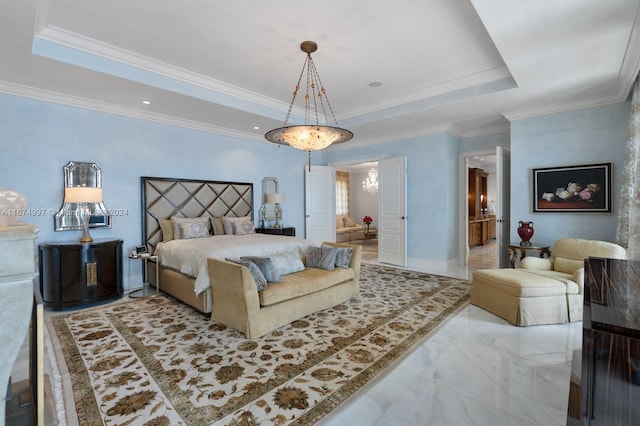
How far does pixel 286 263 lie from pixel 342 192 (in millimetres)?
8042

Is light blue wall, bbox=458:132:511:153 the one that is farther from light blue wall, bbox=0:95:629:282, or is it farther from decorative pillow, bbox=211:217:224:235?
decorative pillow, bbox=211:217:224:235

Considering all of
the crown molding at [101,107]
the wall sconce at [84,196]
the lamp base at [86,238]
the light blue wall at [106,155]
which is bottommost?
the lamp base at [86,238]

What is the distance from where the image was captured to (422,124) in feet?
17.8

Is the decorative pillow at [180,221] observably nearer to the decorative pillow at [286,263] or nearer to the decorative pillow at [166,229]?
the decorative pillow at [166,229]

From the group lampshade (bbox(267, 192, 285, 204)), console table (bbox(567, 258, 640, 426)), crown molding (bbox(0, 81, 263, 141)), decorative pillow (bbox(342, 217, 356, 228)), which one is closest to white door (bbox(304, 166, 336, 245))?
lampshade (bbox(267, 192, 285, 204))

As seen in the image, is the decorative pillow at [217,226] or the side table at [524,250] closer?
the side table at [524,250]

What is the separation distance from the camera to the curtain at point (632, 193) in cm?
314

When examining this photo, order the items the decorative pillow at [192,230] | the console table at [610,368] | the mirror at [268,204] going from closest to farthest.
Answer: the console table at [610,368], the decorative pillow at [192,230], the mirror at [268,204]

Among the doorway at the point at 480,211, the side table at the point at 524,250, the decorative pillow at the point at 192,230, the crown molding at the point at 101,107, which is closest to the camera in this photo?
the crown molding at the point at 101,107

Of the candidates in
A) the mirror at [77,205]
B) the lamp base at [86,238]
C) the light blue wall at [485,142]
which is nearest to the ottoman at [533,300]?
the light blue wall at [485,142]

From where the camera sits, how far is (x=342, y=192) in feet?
37.4

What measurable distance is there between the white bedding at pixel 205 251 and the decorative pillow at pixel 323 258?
27cm

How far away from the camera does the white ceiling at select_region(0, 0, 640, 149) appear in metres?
2.59

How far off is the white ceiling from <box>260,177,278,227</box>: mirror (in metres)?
1.76
